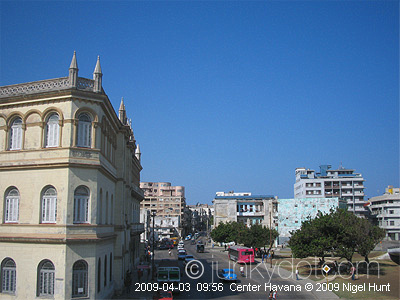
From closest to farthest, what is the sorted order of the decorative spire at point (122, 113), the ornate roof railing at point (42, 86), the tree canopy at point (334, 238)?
the ornate roof railing at point (42, 86) < the decorative spire at point (122, 113) < the tree canopy at point (334, 238)

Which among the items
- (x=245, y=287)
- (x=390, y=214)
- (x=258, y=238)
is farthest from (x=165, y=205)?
(x=245, y=287)

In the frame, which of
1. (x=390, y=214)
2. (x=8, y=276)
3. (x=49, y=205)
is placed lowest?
(x=8, y=276)

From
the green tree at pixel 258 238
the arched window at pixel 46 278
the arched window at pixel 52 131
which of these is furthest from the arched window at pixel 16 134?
the green tree at pixel 258 238

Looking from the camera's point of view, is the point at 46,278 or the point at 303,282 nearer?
the point at 46,278

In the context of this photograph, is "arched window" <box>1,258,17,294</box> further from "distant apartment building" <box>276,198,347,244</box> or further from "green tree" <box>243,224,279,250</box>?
"distant apartment building" <box>276,198,347,244</box>

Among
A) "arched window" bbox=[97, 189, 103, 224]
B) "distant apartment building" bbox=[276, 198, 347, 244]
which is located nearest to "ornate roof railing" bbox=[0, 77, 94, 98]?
"arched window" bbox=[97, 189, 103, 224]

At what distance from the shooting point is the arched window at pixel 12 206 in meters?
24.9

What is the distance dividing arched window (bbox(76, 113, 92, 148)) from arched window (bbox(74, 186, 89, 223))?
288 centimetres

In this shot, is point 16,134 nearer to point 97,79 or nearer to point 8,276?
point 97,79

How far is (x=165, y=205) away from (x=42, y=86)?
123 m

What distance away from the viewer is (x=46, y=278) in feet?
76.1

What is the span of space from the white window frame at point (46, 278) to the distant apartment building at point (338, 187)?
336 feet

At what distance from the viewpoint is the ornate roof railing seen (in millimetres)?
24969

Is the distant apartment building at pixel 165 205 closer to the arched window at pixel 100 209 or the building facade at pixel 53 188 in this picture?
the arched window at pixel 100 209
